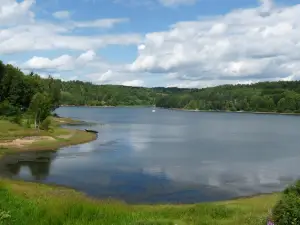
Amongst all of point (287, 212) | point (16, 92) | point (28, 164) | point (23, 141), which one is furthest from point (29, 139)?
point (287, 212)

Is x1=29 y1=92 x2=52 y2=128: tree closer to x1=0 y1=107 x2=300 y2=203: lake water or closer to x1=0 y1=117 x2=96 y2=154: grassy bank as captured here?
x1=0 y1=117 x2=96 y2=154: grassy bank

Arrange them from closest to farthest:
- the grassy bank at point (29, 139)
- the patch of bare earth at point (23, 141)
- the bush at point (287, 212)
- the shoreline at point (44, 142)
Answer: the bush at point (287, 212), the shoreline at point (44, 142), the grassy bank at point (29, 139), the patch of bare earth at point (23, 141)

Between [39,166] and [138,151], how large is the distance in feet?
80.6

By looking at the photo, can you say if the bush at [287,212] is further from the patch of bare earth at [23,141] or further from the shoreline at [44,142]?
the patch of bare earth at [23,141]

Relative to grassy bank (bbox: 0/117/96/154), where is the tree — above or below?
above

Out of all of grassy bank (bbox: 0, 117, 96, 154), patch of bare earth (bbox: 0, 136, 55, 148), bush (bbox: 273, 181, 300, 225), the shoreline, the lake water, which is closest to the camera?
bush (bbox: 273, 181, 300, 225)

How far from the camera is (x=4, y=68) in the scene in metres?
130

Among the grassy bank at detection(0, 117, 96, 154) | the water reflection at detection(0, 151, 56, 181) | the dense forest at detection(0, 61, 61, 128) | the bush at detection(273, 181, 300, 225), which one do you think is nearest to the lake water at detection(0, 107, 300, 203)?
the water reflection at detection(0, 151, 56, 181)

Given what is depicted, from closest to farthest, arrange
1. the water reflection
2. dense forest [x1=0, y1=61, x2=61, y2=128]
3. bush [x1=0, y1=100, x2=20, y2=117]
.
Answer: the water reflection, bush [x1=0, y1=100, x2=20, y2=117], dense forest [x1=0, y1=61, x2=61, y2=128]

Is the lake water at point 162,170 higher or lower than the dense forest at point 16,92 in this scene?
lower

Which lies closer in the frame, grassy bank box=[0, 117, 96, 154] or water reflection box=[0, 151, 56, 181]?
water reflection box=[0, 151, 56, 181]

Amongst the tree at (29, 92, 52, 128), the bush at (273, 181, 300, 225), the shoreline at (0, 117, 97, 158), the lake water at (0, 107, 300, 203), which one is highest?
the tree at (29, 92, 52, 128)

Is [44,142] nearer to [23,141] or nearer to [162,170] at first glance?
[23,141]

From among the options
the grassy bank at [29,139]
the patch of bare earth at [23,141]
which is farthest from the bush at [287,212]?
the patch of bare earth at [23,141]
